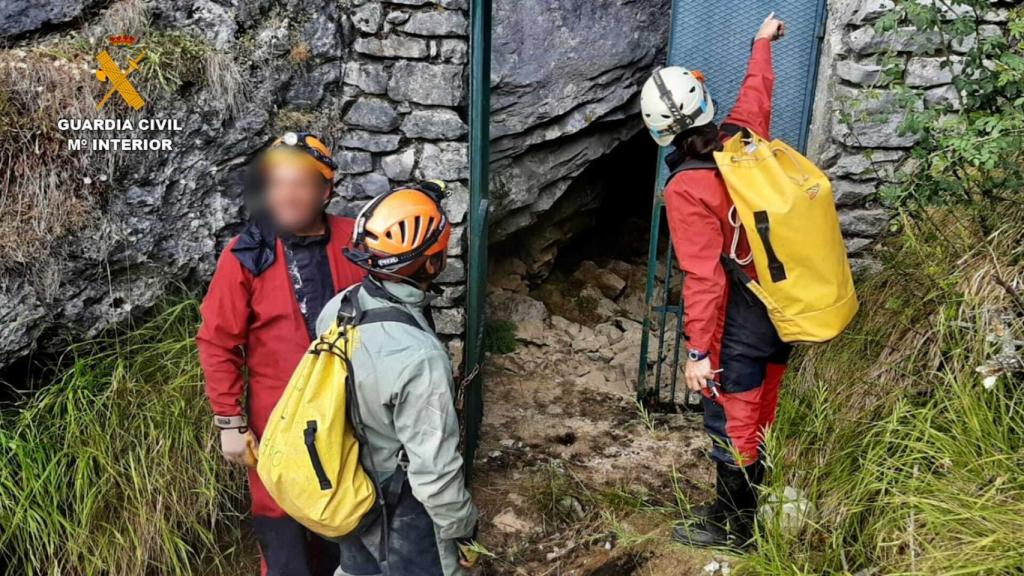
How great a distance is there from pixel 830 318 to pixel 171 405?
2558 millimetres

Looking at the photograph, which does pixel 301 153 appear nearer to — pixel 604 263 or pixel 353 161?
pixel 353 161

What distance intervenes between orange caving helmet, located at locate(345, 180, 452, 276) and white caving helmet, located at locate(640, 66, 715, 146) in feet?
3.37

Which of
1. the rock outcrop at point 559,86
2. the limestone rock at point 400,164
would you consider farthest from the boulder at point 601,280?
the limestone rock at point 400,164

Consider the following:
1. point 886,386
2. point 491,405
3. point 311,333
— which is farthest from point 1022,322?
point 491,405

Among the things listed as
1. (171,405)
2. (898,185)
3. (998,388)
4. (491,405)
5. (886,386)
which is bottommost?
(491,405)

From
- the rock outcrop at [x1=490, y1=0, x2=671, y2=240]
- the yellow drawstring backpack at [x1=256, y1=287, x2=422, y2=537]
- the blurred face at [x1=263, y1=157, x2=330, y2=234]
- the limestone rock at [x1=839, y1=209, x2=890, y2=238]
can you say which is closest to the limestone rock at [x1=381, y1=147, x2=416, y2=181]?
the rock outcrop at [x1=490, y1=0, x2=671, y2=240]

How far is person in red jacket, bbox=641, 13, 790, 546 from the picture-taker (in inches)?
115

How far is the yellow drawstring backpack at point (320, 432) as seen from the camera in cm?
232

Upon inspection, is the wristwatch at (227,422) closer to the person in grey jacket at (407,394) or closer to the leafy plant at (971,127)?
the person in grey jacket at (407,394)

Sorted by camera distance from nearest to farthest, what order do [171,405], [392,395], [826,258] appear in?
[392,395] → [826,258] → [171,405]

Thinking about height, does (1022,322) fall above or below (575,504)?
above

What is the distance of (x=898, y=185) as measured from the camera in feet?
12.0

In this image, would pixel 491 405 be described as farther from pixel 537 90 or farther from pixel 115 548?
pixel 115 548

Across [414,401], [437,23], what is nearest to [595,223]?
[437,23]
